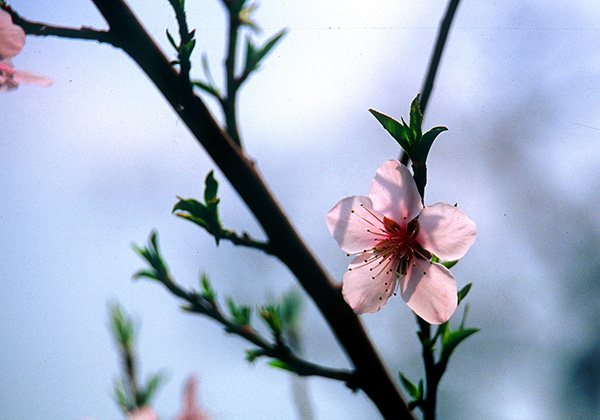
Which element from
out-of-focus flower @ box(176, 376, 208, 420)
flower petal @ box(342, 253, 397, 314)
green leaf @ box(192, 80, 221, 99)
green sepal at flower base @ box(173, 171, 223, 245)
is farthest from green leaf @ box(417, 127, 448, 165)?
out-of-focus flower @ box(176, 376, 208, 420)

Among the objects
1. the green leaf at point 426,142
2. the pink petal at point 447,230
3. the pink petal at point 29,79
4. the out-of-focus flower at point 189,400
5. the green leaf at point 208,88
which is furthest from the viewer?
the out-of-focus flower at point 189,400

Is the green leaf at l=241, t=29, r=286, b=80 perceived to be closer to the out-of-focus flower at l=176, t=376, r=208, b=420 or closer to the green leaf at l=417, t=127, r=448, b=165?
the green leaf at l=417, t=127, r=448, b=165

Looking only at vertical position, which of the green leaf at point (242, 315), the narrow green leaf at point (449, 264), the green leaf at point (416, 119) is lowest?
the green leaf at point (242, 315)

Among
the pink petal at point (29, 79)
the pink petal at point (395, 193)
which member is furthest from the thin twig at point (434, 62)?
the pink petal at point (29, 79)

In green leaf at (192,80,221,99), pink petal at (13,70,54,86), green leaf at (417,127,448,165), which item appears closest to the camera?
green leaf at (417,127,448,165)

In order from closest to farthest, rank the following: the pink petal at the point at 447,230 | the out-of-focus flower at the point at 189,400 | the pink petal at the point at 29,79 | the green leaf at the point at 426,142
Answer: the green leaf at the point at 426,142, the pink petal at the point at 447,230, the pink petal at the point at 29,79, the out-of-focus flower at the point at 189,400

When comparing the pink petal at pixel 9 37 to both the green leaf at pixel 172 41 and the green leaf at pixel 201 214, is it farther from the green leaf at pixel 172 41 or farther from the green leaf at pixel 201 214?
the green leaf at pixel 201 214
